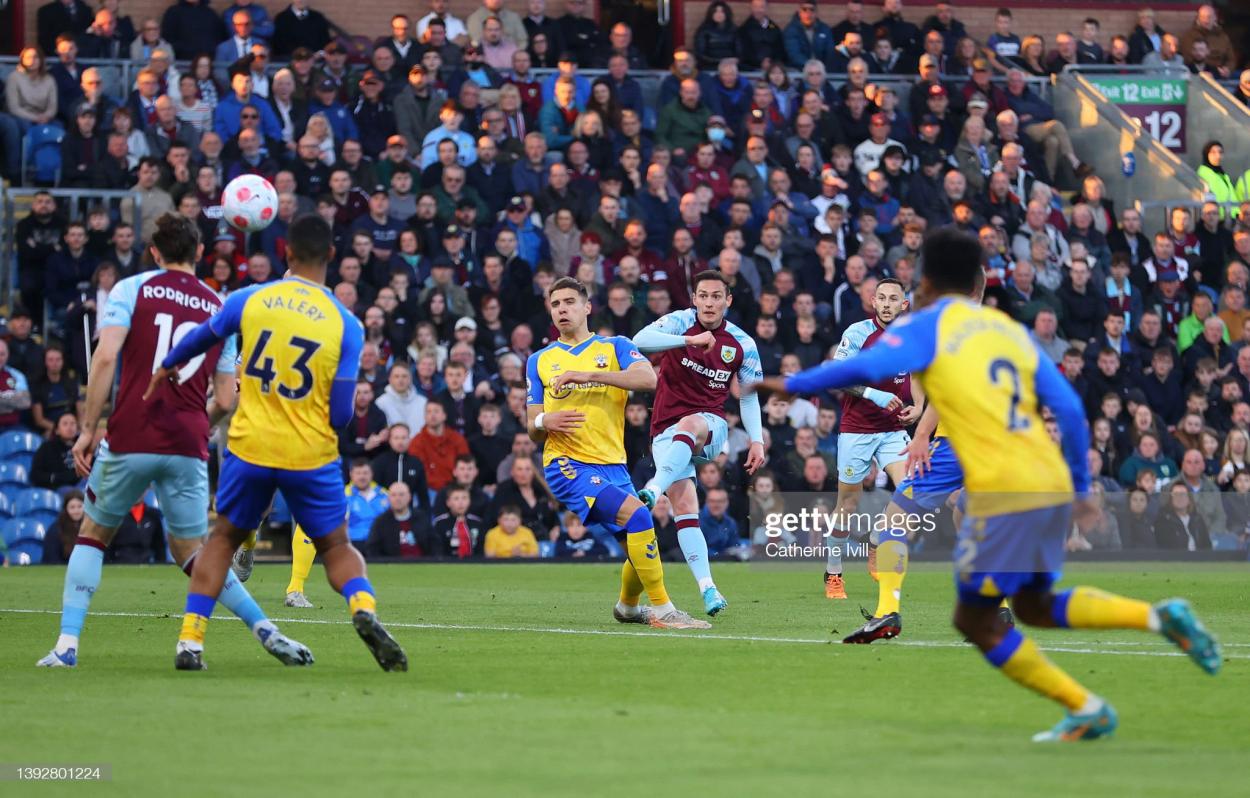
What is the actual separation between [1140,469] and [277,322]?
56.8 feet

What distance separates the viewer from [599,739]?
25.3ft

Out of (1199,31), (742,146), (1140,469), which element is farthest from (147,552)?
(1199,31)

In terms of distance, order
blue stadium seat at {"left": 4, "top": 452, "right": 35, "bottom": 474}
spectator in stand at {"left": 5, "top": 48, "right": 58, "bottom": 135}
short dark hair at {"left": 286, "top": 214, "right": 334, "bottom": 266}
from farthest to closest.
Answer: spectator in stand at {"left": 5, "top": 48, "right": 58, "bottom": 135}
blue stadium seat at {"left": 4, "top": 452, "right": 35, "bottom": 474}
short dark hair at {"left": 286, "top": 214, "right": 334, "bottom": 266}

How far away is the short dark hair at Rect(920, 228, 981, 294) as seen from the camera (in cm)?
817

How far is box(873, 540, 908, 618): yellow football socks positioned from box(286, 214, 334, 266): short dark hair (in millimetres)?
4012

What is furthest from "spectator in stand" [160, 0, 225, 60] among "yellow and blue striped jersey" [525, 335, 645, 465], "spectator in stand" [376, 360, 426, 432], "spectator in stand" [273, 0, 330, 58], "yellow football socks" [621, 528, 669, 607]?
"yellow football socks" [621, 528, 669, 607]

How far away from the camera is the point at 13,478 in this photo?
21.7 metres

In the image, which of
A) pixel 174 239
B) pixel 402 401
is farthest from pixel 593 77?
pixel 174 239

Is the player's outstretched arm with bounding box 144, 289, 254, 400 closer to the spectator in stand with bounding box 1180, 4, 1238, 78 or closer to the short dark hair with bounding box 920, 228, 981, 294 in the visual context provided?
the short dark hair with bounding box 920, 228, 981, 294

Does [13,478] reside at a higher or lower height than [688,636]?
lower

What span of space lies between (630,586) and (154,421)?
13.1 feet

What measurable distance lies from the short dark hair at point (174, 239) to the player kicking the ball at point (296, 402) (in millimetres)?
951

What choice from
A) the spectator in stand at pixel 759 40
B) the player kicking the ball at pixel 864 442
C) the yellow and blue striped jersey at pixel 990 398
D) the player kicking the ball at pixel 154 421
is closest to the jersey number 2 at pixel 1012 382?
the yellow and blue striped jersey at pixel 990 398

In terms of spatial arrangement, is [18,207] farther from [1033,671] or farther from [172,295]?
[1033,671]
